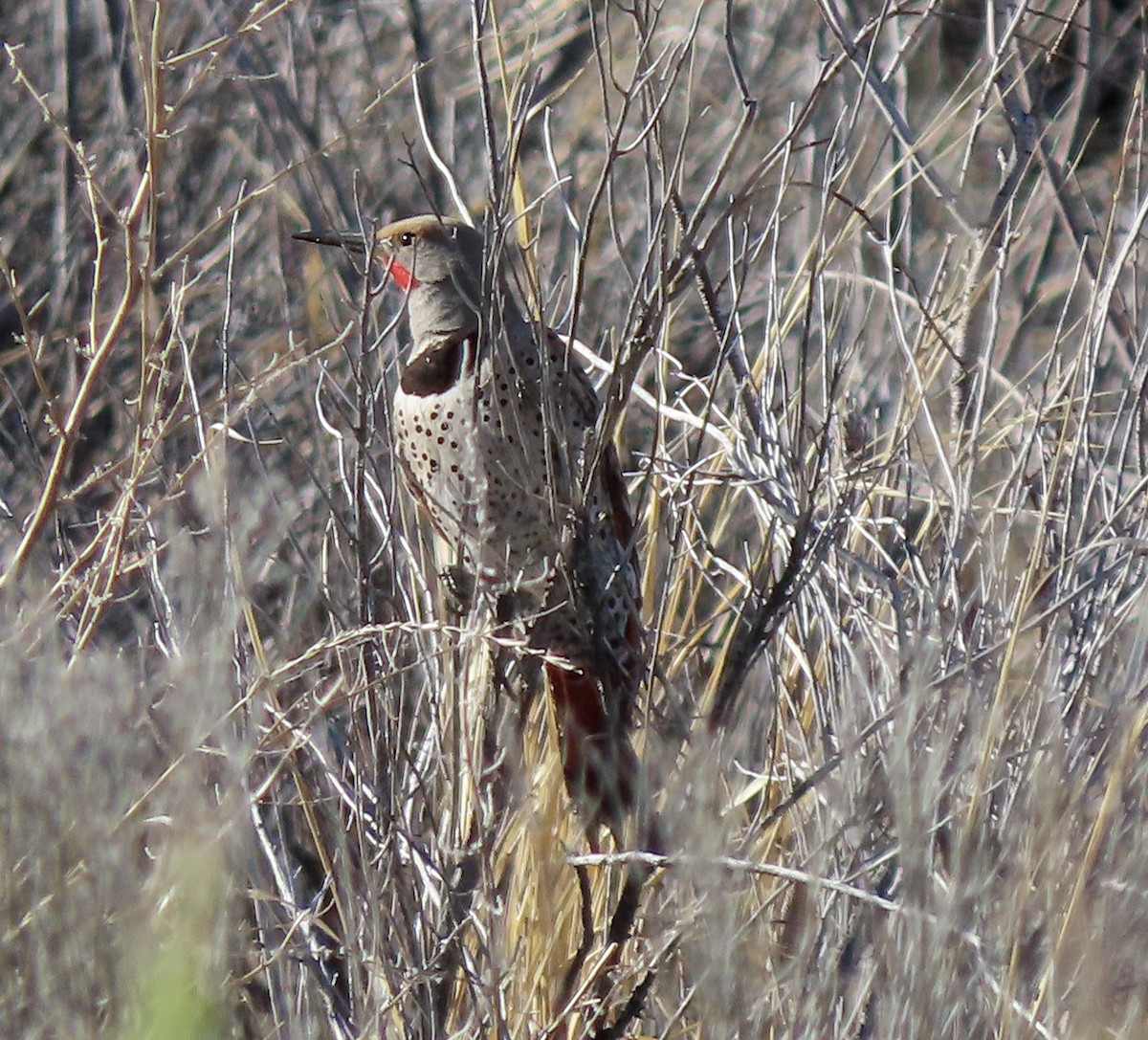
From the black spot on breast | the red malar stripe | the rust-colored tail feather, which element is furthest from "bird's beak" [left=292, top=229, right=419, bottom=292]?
the rust-colored tail feather

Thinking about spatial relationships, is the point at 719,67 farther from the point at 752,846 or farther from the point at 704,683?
the point at 752,846

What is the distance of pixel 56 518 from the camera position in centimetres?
281

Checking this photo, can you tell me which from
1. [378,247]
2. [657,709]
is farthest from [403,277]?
[657,709]

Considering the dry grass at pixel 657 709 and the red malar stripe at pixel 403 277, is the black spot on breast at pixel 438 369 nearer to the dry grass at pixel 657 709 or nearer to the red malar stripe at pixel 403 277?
the red malar stripe at pixel 403 277

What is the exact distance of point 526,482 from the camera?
2.46 m

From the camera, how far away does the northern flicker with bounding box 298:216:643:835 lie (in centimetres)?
254

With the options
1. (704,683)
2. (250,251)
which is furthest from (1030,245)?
(704,683)

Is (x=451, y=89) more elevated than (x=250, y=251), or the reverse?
(x=451, y=89)

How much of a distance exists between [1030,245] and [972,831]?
4667 millimetres

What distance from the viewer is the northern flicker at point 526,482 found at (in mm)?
2537

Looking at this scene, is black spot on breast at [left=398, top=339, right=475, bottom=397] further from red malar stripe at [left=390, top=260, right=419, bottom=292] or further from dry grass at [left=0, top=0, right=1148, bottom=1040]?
dry grass at [left=0, top=0, right=1148, bottom=1040]

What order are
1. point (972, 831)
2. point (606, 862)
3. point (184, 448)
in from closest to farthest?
point (972, 831) → point (606, 862) → point (184, 448)

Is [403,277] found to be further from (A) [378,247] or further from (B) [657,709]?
(B) [657,709]

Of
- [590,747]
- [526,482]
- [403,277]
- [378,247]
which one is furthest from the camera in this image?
[403,277]
